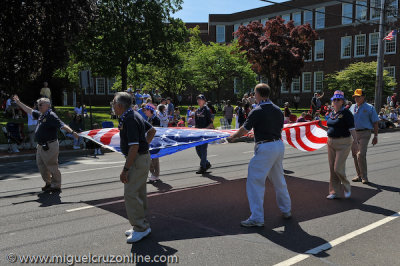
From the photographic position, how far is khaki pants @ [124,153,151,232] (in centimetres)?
468

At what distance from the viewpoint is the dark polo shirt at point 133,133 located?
4.56m

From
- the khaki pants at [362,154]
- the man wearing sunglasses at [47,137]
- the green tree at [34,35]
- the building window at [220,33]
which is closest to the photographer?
the man wearing sunglasses at [47,137]

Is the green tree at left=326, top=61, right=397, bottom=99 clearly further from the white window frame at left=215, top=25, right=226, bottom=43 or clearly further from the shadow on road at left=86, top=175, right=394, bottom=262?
the shadow on road at left=86, top=175, right=394, bottom=262

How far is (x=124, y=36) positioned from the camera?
2697 cm

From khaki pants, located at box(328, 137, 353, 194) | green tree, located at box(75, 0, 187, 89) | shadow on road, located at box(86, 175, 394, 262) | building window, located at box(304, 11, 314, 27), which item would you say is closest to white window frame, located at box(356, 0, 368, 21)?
building window, located at box(304, 11, 314, 27)

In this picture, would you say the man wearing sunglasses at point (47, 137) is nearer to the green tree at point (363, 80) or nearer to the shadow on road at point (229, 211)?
the shadow on road at point (229, 211)

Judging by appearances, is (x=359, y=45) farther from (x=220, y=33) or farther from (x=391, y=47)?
(x=220, y=33)

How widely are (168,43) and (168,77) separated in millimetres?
8278

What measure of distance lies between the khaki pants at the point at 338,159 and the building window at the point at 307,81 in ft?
142

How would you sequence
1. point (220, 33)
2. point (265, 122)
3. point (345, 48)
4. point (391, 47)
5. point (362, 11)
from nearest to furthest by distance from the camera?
point (265, 122)
point (391, 47)
point (362, 11)
point (345, 48)
point (220, 33)

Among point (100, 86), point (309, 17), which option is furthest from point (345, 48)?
point (100, 86)

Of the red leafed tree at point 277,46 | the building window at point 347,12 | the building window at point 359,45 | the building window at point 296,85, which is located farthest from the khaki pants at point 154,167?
the building window at point 296,85

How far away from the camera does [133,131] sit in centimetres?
457

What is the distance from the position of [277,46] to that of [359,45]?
39.3 feet
